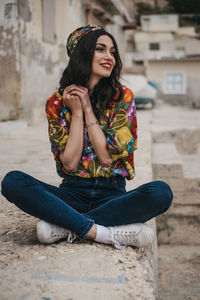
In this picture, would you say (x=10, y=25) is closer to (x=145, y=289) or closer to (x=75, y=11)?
(x=75, y=11)

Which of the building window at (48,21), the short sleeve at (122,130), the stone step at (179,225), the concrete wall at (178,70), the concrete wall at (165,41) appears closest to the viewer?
the short sleeve at (122,130)

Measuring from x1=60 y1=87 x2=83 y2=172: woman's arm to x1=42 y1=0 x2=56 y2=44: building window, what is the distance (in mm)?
5888

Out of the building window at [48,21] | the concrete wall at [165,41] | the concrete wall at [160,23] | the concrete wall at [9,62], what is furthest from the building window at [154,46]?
the concrete wall at [9,62]

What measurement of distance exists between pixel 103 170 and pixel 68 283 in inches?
27.2

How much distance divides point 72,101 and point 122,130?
1.06ft

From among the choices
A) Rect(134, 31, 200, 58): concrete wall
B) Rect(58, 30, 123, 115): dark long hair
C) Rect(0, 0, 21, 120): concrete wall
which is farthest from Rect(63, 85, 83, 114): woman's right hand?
Rect(134, 31, 200, 58): concrete wall

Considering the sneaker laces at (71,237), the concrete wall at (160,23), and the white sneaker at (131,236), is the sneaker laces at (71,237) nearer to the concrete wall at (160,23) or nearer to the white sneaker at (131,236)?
the white sneaker at (131,236)

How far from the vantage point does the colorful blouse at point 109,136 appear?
1.96m


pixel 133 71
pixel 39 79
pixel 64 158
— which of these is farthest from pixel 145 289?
pixel 133 71

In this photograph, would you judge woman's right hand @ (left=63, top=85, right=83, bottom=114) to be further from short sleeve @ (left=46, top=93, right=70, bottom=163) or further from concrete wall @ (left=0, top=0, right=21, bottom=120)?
concrete wall @ (left=0, top=0, right=21, bottom=120)

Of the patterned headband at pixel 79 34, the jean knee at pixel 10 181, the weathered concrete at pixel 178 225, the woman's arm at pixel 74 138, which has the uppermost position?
the patterned headband at pixel 79 34

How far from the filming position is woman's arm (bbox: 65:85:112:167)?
1.96 m

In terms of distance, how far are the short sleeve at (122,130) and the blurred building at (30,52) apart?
15.7 feet

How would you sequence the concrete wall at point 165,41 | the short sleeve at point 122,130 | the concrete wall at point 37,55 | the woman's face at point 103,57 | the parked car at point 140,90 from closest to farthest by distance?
the short sleeve at point 122,130
the woman's face at point 103,57
the concrete wall at point 37,55
the parked car at point 140,90
the concrete wall at point 165,41
